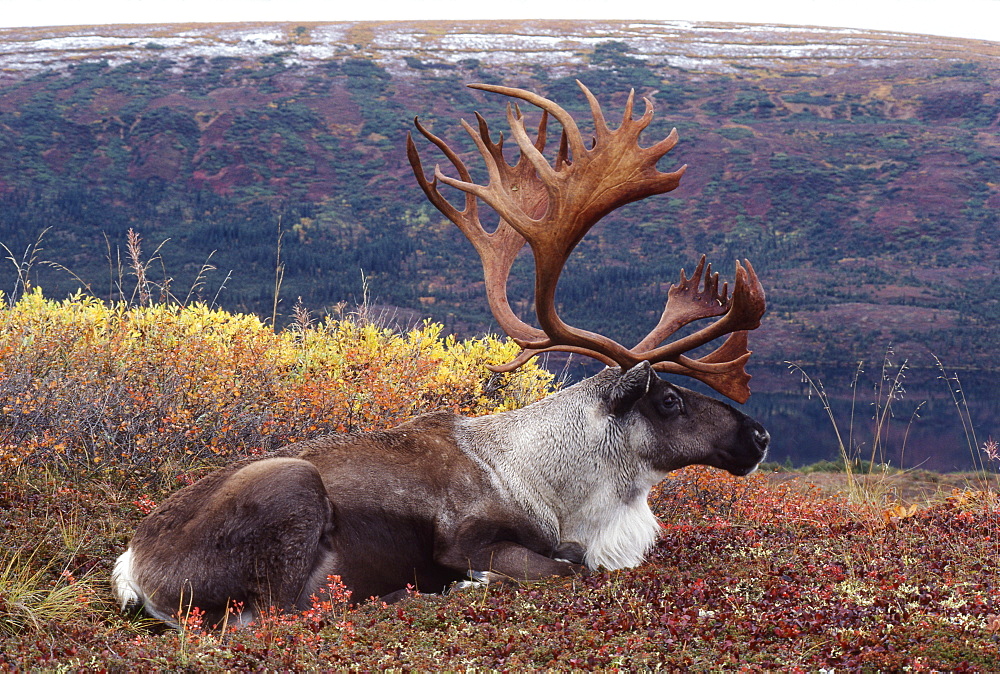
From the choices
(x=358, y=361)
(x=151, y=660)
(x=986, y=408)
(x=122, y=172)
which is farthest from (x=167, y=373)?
(x=122, y=172)

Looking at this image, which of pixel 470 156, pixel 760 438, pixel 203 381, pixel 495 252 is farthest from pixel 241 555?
pixel 470 156

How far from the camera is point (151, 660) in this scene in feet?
11.4

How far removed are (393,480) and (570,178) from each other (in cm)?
216

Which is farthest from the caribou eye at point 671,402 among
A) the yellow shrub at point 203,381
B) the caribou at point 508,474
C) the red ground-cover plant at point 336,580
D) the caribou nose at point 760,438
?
the yellow shrub at point 203,381

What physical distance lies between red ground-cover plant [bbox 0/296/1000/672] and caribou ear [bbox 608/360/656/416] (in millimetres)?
920

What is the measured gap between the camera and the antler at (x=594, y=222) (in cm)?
556

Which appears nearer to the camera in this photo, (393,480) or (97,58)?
(393,480)

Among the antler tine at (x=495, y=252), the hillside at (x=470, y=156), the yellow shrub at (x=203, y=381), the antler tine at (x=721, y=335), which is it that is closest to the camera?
the antler tine at (x=721, y=335)

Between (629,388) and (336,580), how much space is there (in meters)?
2.22

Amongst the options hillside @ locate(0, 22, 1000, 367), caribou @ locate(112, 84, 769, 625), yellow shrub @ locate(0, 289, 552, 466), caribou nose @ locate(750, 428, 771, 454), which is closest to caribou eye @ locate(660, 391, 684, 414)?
caribou @ locate(112, 84, 769, 625)

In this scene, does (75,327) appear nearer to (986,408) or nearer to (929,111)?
(986,408)

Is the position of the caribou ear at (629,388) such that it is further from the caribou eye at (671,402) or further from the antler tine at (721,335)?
the antler tine at (721,335)

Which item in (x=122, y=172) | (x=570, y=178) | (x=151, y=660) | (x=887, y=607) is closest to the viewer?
(x=151, y=660)

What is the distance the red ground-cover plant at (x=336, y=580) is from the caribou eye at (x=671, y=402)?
849mm
